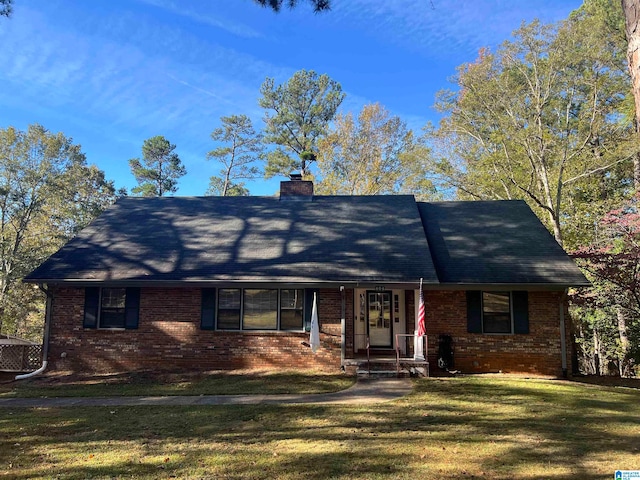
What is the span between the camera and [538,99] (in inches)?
706

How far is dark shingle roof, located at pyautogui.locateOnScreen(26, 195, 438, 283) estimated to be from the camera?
11.8 meters

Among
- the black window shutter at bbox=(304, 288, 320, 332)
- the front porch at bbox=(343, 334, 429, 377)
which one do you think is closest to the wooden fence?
the black window shutter at bbox=(304, 288, 320, 332)

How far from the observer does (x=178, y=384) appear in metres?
10.1

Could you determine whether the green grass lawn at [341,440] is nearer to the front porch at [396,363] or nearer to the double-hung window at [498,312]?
the front porch at [396,363]

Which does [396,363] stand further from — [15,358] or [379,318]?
[15,358]

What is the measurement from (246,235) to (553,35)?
14213mm

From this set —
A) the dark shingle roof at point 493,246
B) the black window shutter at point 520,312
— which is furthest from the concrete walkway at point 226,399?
the black window shutter at point 520,312

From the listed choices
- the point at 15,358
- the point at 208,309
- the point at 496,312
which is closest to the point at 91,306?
the point at 15,358

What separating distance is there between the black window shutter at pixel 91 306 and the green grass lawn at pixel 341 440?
13.7 feet

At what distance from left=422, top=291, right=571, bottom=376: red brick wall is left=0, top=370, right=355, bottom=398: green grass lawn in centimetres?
292

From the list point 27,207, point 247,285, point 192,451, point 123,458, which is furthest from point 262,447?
point 27,207

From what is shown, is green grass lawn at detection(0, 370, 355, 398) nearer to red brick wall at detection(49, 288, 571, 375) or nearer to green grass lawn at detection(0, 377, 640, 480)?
red brick wall at detection(49, 288, 571, 375)

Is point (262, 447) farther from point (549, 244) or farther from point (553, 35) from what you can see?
point (553, 35)

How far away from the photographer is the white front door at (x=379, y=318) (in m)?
12.6
